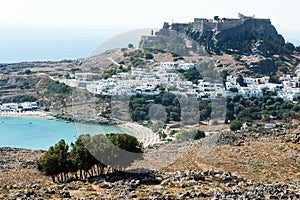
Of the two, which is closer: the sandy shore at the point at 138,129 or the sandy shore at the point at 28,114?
the sandy shore at the point at 138,129

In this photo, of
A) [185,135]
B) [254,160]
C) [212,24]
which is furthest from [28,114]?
[254,160]

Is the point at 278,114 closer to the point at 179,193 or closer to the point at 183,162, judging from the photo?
the point at 183,162

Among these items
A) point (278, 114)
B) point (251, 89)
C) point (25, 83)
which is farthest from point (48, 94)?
point (278, 114)

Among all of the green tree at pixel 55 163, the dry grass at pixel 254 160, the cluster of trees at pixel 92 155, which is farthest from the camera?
the dry grass at pixel 254 160

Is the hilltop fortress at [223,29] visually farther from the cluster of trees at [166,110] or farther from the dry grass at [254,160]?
the dry grass at [254,160]

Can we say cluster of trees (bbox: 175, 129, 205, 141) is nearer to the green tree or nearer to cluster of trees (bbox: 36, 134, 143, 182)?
cluster of trees (bbox: 36, 134, 143, 182)

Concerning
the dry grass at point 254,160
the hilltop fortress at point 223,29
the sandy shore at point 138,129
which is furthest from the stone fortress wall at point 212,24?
the dry grass at point 254,160
